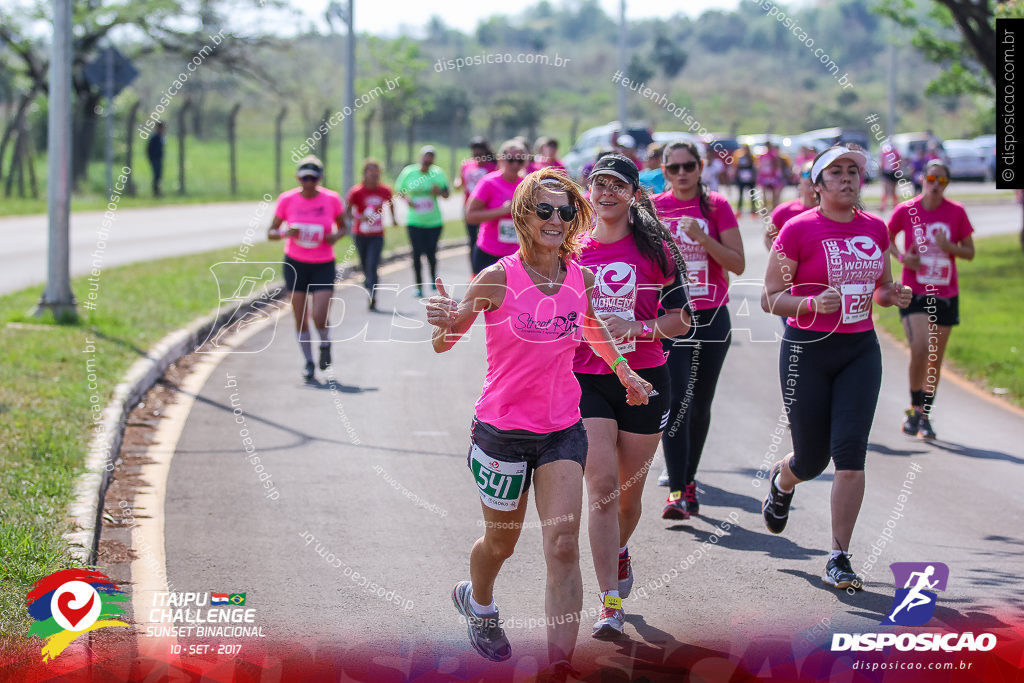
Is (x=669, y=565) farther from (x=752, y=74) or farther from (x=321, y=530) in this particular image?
(x=752, y=74)

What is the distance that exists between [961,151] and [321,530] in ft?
136

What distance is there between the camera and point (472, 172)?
17.9 metres

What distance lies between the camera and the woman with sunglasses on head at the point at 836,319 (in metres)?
5.89

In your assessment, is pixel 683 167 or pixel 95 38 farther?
pixel 95 38

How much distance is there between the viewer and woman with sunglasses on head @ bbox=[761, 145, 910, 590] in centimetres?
589

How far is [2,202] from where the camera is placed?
93.5 ft

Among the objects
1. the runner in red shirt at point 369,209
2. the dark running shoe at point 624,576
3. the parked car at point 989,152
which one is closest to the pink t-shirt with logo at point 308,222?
the runner in red shirt at point 369,209

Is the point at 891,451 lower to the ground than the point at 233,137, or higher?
lower

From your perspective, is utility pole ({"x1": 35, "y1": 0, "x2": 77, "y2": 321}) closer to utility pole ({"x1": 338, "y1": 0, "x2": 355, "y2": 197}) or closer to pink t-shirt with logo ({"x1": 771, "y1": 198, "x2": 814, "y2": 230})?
pink t-shirt with logo ({"x1": 771, "y1": 198, "x2": 814, "y2": 230})

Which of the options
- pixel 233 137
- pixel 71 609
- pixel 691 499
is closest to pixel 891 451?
pixel 691 499

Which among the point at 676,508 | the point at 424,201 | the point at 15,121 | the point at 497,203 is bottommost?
the point at 676,508

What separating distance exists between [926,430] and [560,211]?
563cm

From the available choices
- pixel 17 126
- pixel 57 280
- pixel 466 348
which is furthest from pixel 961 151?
pixel 57 280

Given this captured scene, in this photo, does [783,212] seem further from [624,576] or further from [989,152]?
[989,152]
